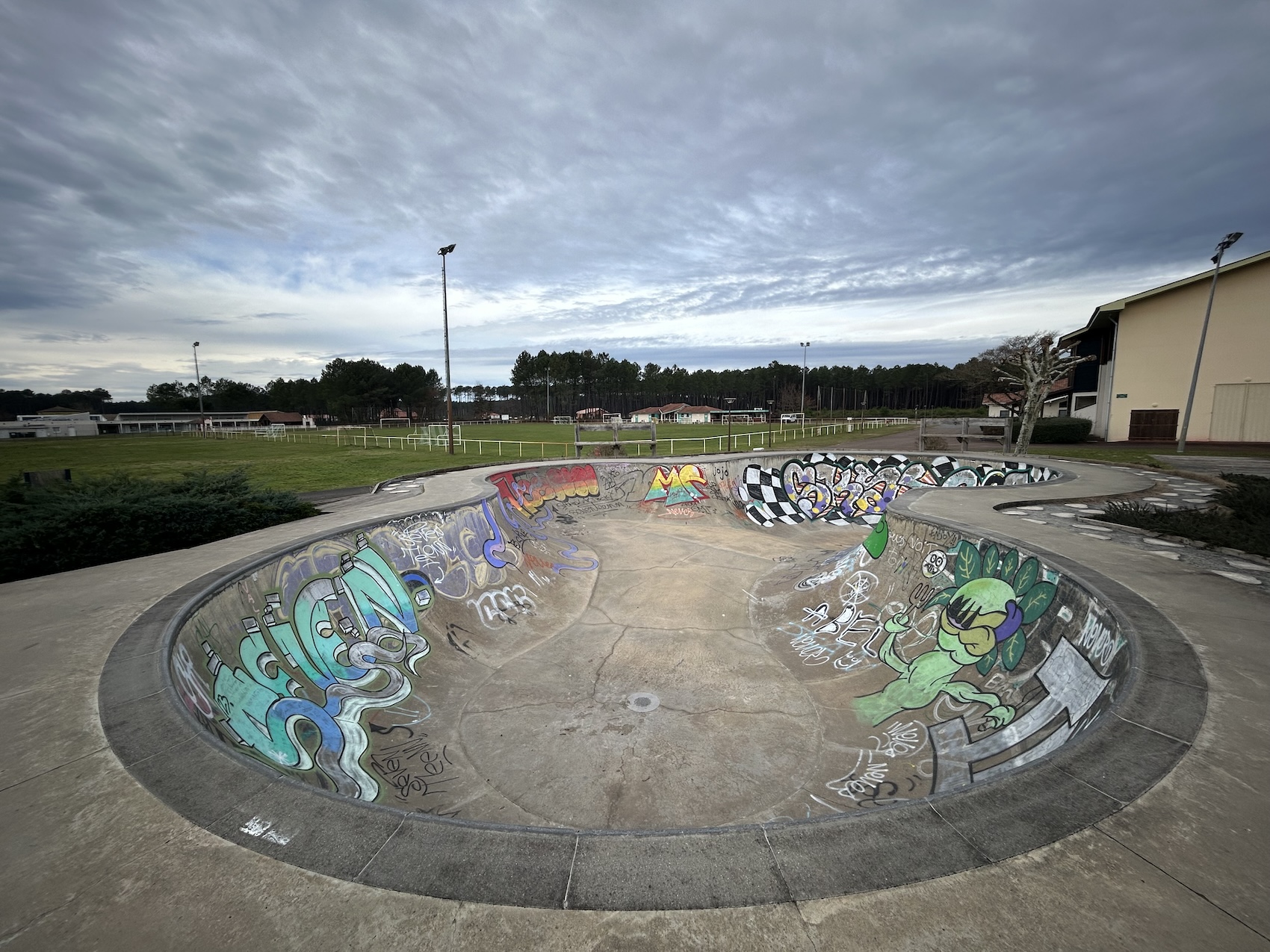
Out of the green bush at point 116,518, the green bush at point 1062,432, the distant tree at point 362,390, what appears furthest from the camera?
the distant tree at point 362,390

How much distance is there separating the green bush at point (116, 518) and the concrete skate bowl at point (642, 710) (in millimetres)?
2939

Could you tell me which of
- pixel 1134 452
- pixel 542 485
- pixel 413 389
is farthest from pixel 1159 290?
pixel 413 389

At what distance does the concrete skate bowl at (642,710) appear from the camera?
256 cm

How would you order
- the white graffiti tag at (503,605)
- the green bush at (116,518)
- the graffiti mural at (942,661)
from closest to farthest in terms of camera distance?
the graffiti mural at (942,661), the green bush at (116,518), the white graffiti tag at (503,605)

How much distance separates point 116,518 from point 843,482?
19.7 metres

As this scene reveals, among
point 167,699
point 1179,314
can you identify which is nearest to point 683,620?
point 167,699

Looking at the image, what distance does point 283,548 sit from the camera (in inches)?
303

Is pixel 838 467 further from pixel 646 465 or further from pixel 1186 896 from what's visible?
pixel 1186 896

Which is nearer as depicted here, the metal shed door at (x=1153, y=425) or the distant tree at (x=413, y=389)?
the metal shed door at (x=1153, y=425)

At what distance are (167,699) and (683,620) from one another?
7229 mm

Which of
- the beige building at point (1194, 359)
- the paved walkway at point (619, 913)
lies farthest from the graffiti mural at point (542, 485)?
the beige building at point (1194, 359)

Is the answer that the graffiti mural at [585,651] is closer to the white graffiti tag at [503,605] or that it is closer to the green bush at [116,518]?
the white graffiti tag at [503,605]

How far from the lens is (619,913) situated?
7.26 feet

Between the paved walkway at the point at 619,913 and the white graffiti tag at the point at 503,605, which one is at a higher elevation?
the paved walkway at the point at 619,913
